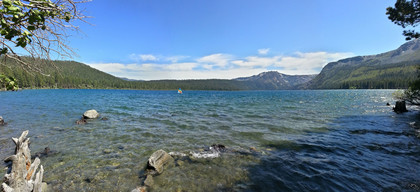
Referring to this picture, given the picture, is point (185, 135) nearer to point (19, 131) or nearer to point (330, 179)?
point (330, 179)

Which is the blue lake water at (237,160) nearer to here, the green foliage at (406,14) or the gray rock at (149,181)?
the gray rock at (149,181)

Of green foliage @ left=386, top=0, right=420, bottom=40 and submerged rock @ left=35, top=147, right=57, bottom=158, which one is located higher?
green foliage @ left=386, top=0, right=420, bottom=40

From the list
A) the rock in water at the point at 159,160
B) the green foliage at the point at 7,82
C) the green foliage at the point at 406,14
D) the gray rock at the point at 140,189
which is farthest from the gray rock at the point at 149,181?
the green foliage at the point at 406,14

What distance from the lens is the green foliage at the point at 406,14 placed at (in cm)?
1716

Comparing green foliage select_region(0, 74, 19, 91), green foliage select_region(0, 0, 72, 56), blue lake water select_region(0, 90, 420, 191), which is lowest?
blue lake water select_region(0, 90, 420, 191)

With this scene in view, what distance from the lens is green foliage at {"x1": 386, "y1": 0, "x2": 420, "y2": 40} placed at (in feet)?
56.3

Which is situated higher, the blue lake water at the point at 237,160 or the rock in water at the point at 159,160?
the rock in water at the point at 159,160

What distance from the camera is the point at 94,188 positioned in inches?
271

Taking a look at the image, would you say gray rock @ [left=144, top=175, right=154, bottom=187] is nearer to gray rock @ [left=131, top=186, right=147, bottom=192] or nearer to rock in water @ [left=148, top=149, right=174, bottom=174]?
gray rock @ [left=131, top=186, right=147, bottom=192]

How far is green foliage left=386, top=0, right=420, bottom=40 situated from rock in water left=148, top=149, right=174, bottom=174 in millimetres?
26338

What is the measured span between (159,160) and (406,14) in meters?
27.5

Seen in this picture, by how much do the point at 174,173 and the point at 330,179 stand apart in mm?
7036

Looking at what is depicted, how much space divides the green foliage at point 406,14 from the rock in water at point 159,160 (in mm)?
26338

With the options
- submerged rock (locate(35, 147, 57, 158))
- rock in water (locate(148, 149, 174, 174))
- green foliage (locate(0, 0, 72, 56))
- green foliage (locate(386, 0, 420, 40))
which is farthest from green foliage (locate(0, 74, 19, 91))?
green foliage (locate(386, 0, 420, 40))
